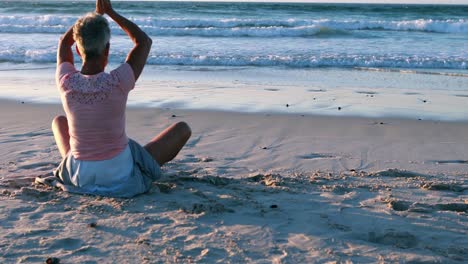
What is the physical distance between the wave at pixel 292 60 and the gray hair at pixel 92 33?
988cm

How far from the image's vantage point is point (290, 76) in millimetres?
11398

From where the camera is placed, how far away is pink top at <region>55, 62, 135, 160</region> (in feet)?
11.9

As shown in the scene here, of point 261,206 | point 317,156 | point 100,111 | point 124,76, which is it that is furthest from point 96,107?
point 317,156

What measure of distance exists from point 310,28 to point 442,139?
17.2 m

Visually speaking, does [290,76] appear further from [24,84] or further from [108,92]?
[108,92]

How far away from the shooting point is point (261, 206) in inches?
147

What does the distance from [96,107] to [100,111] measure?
34mm

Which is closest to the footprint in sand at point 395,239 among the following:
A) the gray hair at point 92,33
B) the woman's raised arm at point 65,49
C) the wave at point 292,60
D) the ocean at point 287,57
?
the gray hair at point 92,33

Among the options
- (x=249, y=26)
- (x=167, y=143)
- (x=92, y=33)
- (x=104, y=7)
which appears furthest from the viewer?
(x=249, y=26)

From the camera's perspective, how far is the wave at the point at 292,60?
13.3 meters

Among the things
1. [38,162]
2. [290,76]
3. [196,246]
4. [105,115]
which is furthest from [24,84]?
[196,246]

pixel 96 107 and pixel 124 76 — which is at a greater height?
pixel 124 76

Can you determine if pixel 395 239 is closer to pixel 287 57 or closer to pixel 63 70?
pixel 63 70

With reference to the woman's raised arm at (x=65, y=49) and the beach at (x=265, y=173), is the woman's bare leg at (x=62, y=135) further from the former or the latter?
the woman's raised arm at (x=65, y=49)
